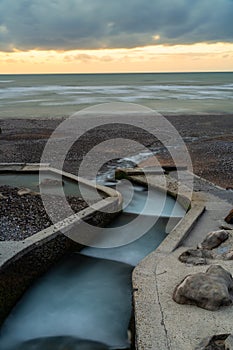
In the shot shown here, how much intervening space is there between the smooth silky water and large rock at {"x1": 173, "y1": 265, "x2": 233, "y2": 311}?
3.24 ft

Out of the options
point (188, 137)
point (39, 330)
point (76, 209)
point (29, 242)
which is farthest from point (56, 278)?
point (188, 137)

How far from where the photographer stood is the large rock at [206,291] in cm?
502

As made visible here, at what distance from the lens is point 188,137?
→ 20.5m

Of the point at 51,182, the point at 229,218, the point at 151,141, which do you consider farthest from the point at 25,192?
the point at 151,141

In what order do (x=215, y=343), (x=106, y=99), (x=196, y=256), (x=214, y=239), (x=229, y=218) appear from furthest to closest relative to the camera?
(x=106, y=99) < (x=229, y=218) < (x=214, y=239) < (x=196, y=256) < (x=215, y=343)

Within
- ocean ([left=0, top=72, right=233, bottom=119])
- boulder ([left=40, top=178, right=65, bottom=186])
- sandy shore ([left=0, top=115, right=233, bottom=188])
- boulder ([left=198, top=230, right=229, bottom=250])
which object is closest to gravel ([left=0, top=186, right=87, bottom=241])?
boulder ([left=40, top=178, right=65, bottom=186])

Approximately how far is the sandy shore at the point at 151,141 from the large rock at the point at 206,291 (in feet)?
20.3

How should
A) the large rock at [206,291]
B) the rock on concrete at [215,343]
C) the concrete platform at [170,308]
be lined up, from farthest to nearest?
the large rock at [206,291] → the concrete platform at [170,308] → the rock on concrete at [215,343]

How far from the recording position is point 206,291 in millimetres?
5066

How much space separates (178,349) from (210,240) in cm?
290

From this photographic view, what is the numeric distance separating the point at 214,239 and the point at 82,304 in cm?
244

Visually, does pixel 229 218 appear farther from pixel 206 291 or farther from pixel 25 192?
pixel 25 192

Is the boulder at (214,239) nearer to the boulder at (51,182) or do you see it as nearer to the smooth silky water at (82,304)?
the smooth silky water at (82,304)

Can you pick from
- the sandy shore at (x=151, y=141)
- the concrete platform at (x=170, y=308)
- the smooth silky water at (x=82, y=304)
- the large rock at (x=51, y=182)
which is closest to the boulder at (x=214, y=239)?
the concrete platform at (x=170, y=308)
